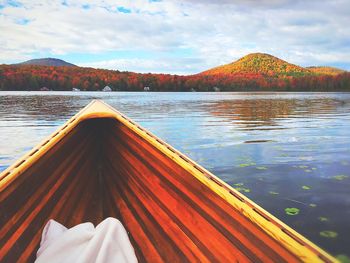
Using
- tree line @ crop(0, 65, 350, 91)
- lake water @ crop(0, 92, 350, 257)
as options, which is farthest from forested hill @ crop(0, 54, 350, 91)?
lake water @ crop(0, 92, 350, 257)

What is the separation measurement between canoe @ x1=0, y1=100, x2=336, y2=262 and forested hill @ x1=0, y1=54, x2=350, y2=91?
128m

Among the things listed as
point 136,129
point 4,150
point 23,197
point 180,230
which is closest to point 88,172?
point 136,129

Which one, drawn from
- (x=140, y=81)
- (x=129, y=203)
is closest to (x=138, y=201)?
(x=129, y=203)

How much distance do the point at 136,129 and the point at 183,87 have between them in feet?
468

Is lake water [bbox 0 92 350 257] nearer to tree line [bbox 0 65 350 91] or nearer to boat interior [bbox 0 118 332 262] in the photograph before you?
boat interior [bbox 0 118 332 262]

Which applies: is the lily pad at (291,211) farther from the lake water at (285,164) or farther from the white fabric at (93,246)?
the white fabric at (93,246)

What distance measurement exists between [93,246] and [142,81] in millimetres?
143877

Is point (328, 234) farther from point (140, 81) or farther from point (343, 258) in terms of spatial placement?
point (140, 81)

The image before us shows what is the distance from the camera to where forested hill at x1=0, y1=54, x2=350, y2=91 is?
410 ft

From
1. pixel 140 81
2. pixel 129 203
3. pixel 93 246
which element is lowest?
pixel 129 203

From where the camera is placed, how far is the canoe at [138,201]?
9.52 feet

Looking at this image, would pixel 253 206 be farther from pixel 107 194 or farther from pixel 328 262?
pixel 107 194

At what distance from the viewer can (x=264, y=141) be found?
530 inches

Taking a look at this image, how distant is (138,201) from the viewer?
5242 mm
